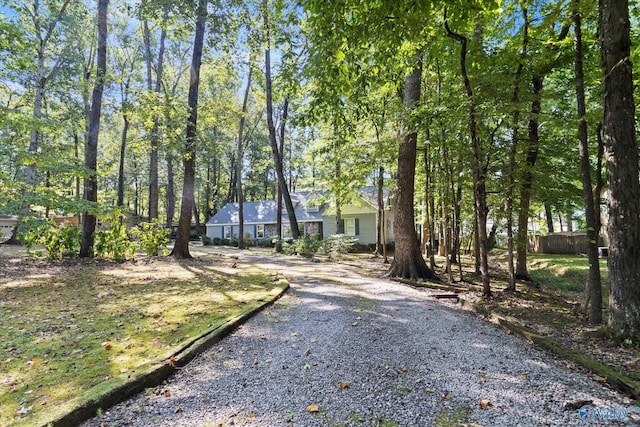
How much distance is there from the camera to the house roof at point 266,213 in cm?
2644

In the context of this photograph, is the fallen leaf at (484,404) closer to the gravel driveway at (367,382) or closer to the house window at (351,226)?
the gravel driveway at (367,382)

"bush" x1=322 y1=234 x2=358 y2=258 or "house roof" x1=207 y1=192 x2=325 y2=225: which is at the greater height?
"house roof" x1=207 y1=192 x2=325 y2=225

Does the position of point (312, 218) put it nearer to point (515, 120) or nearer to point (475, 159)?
point (475, 159)

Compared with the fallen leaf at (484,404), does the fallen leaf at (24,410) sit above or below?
above

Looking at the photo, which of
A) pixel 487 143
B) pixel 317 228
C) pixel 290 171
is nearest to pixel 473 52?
pixel 487 143

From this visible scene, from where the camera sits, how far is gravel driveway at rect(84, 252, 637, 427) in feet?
8.27

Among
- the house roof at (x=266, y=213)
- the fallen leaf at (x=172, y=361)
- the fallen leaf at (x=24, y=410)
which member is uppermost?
the house roof at (x=266, y=213)

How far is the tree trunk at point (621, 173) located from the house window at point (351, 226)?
2010cm

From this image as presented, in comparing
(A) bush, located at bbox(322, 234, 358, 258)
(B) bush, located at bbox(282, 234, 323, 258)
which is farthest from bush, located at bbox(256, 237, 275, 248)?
(A) bush, located at bbox(322, 234, 358, 258)

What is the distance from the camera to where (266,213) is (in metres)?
28.5

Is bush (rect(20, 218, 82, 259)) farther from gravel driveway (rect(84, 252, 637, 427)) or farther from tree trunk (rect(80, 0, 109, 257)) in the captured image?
gravel driveway (rect(84, 252, 637, 427))

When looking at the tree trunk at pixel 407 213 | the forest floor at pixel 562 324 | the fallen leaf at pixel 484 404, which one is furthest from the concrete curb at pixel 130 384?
the tree trunk at pixel 407 213

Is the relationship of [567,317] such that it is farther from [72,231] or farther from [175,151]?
[72,231]

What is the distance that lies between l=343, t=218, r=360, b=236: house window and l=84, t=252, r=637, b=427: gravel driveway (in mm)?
19298
